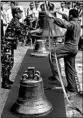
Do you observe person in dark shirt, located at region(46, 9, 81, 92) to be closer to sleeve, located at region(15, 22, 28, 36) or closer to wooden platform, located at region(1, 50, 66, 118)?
wooden platform, located at region(1, 50, 66, 118)

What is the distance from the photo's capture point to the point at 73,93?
8062 millimetres

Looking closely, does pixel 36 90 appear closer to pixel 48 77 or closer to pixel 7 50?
pixel 48 77

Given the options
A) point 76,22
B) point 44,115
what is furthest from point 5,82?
point 44,115

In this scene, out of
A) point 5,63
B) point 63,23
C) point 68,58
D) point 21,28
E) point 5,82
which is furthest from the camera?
point 21,28

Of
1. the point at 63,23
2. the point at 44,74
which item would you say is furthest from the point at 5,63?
the point at 63,23

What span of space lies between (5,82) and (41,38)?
2.83 metres

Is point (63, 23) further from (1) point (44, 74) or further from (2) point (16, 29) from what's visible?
(2) point (16, 29)

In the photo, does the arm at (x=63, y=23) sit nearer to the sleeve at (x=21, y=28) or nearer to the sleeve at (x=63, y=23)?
the sleeve at (x=63, y=23)

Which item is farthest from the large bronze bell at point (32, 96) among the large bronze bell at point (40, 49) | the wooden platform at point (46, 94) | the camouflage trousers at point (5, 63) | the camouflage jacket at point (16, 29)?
the camouflage jacket at point (16, 29)

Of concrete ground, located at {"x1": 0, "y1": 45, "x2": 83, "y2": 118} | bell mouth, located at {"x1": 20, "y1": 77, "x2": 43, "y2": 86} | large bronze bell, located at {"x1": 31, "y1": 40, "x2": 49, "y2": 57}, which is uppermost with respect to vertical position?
bell mouth, located at {"x1": 20, "y1": 77, "x2": 43, "y2": 86}

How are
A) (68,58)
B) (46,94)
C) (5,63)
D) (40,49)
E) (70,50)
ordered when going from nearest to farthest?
(46,94) < (70,50) < (68,58) < (5,63) < (40,49)

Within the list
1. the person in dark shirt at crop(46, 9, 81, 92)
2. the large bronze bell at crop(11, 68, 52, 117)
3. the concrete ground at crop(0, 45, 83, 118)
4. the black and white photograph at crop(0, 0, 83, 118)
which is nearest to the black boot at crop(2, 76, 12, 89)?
the black and white photograph at crop(0, 0, 83, 118)

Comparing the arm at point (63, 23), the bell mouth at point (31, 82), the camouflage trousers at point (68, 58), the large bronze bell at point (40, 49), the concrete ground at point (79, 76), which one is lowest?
the concrete ground at point (79, 76)

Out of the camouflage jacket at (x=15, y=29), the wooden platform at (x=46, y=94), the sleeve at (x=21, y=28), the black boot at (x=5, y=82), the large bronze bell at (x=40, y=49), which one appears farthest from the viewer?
the sleeve at (x=21, y=28)
